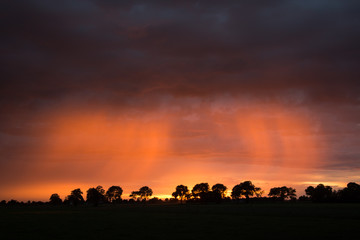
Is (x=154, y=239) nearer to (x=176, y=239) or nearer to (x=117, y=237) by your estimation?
(x=176, y=239)

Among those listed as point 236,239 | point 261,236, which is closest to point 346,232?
point 261,236

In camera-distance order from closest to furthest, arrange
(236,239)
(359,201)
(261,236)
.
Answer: (236,239), (261,236), (359,201)

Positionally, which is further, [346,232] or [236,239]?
[346,232]

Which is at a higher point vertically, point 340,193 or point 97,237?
point 340,193

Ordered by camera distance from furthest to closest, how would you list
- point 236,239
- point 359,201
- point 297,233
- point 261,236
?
point 359,201, point 297,233, point 261,236, point 236,239

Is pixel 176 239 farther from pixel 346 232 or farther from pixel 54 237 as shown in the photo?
pixel 346 232

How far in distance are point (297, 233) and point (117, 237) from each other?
60.7 feet

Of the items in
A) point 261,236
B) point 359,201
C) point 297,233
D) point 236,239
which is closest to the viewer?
point 236,239

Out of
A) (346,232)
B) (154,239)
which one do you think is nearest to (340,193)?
(346,232)

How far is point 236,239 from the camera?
31.3 metres

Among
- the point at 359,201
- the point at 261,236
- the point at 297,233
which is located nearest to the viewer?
the point at 261,236

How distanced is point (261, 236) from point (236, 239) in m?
3.59

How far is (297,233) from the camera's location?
1406 inches

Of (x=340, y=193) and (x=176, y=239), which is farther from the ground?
(x=340, y=193)
